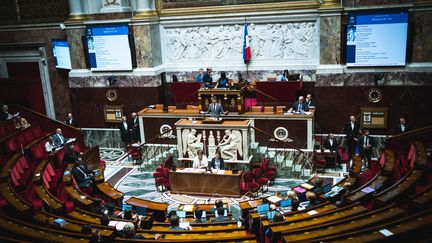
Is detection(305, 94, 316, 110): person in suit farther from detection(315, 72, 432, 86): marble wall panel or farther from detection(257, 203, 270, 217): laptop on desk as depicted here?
detection(257, 203, 270, 217): laptop on desk

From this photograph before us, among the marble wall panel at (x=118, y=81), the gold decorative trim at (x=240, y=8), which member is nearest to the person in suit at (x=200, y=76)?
the marble wall panel at (x=118, y=81)

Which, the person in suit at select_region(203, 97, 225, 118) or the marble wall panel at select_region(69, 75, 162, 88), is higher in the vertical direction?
the marble wall panel at select_region(69, 75, 162, 88)

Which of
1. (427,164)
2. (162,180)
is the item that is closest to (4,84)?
(162,180)

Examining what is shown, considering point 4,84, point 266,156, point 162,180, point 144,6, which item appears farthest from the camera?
point 4,84

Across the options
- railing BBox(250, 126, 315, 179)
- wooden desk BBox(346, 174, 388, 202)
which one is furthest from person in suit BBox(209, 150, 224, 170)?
wooden desk BBox(346, 174, 388, 202)

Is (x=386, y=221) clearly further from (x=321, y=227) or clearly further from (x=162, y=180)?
(x=162, y=180)

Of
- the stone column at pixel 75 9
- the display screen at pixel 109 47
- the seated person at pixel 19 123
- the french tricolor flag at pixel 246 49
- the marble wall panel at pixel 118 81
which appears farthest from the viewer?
the stone column at pixel 75 9

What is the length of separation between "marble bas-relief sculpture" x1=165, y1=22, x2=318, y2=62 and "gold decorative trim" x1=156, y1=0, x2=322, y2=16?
581 millimetres

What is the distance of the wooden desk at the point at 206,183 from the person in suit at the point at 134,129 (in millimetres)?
3842

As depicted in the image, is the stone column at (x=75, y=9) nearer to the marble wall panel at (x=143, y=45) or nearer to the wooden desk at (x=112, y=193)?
the marble wall panel at (x=143, y=45)

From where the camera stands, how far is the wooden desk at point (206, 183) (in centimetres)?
1161

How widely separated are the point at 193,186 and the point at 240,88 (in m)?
3.98

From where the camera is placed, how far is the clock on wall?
46.2 ft

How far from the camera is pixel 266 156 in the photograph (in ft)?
44.1
